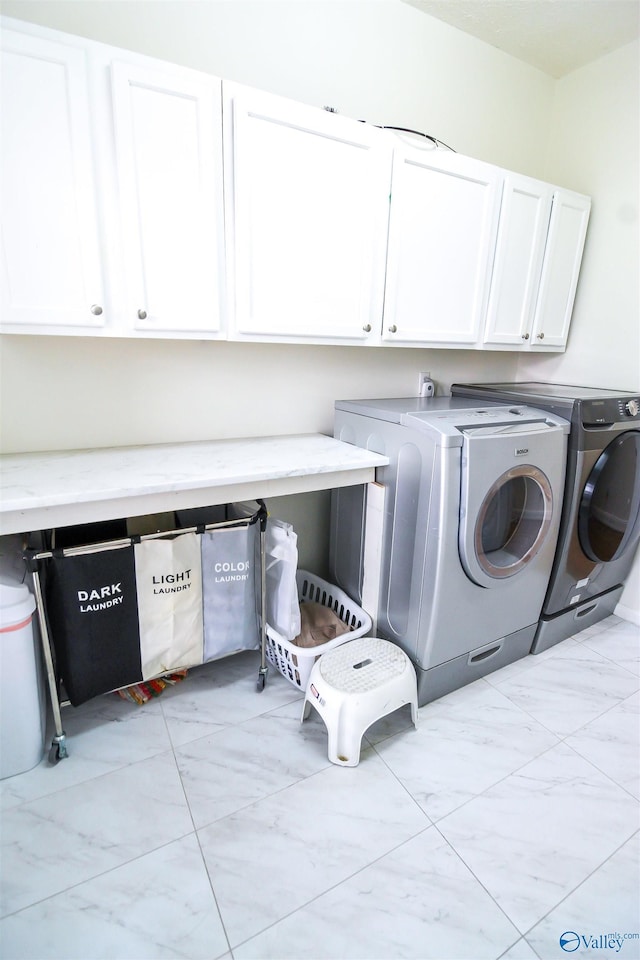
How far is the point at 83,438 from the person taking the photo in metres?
1.67

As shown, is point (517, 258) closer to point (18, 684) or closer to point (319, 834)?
A: point (319, 834)

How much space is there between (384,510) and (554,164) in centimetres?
224

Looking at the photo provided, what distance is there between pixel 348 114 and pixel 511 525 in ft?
5.97

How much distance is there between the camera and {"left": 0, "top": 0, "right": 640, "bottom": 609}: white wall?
1.55 meters

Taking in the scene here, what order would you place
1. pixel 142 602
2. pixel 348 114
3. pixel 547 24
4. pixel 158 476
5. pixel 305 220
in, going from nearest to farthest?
pixel 158 476, pixel 142 602, pixel 305 220, pixel 348 114, pixel 547 24

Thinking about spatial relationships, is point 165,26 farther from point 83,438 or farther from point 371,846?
point 371,846

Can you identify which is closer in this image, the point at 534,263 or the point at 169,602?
the point at 169,602

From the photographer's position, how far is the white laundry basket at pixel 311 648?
1.65 m

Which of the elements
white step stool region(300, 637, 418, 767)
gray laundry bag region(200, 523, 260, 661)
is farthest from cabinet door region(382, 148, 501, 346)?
white step stool region(300, 637, 418, 767)

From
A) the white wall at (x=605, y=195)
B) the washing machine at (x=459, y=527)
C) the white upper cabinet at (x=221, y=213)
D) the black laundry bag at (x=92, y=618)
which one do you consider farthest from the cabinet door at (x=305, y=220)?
the white wall at (x=605, y=195)

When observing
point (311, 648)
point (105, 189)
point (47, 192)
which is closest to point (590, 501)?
point (311, 648)

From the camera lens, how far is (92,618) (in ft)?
4.55

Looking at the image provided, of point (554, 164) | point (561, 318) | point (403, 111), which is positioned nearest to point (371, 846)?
point (561, 318)

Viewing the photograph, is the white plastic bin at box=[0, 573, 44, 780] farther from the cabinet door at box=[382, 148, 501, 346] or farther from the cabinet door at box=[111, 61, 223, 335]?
the cabinet door at box=[382, 148, 501, 346]
